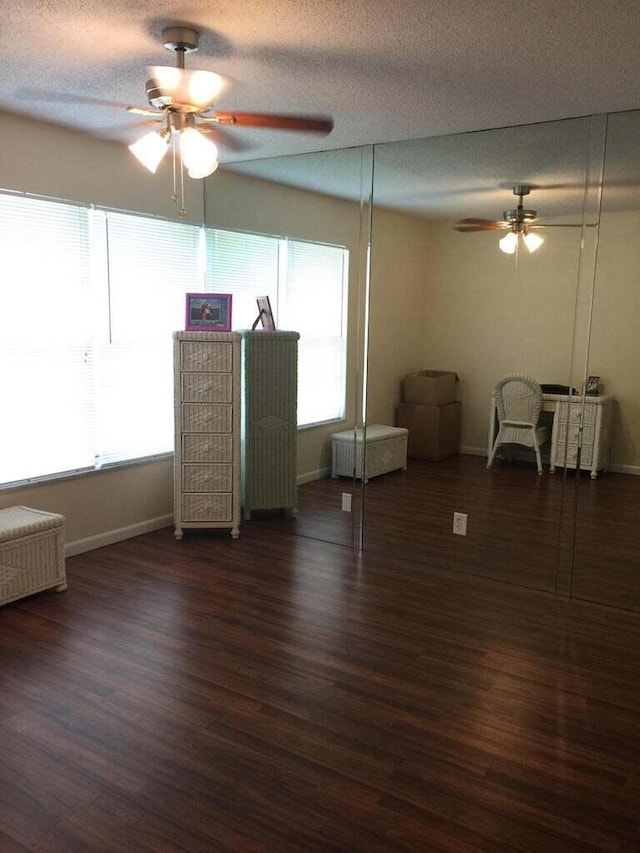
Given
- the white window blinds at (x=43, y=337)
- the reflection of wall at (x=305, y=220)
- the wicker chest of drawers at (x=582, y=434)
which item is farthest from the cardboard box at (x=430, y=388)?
the white window blinds at (x=43, y=337)

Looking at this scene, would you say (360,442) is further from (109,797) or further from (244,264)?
(109,797)

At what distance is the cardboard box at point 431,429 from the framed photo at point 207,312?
50.8 inches

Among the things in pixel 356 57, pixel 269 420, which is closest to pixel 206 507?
pixel 269 420

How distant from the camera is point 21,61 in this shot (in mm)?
2793

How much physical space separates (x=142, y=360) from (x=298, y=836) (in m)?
3.18

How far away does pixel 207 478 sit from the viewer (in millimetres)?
4445

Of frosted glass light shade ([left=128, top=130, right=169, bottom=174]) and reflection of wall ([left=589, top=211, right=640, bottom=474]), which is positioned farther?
reflection of wall ([left=589, top=211, right=640, bottom=474])

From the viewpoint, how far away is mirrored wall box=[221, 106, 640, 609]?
11.3 feet

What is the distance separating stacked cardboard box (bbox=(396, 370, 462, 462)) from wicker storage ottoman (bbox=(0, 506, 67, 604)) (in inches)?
80.7

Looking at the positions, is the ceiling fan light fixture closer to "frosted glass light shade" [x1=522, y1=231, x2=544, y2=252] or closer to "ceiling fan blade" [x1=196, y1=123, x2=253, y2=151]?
"ceiling fan blade" [x1=196, y1=123, x2=253, y2=151]

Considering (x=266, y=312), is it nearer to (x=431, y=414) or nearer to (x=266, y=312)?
(x=266, y=312)

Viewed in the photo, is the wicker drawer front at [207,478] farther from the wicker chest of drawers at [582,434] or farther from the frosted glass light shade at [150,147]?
the frosted glass light shade at [150,147]

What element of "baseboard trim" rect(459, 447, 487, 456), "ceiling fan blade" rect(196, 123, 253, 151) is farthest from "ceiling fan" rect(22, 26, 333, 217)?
"baseboard trim" rect(459, 447, 487, 456)

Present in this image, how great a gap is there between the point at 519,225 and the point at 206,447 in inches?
89.3
